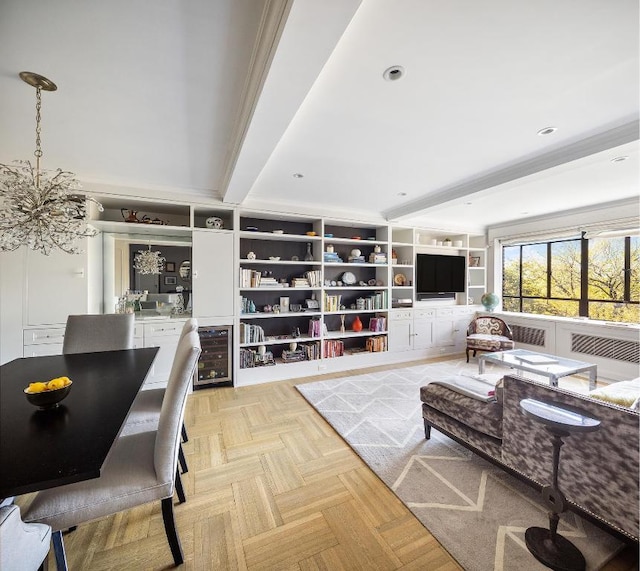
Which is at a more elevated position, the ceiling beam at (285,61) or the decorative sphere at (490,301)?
the ceiling beam at (285,61)

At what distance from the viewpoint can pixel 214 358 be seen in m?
3.47

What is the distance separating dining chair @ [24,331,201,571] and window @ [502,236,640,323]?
562 centimetres

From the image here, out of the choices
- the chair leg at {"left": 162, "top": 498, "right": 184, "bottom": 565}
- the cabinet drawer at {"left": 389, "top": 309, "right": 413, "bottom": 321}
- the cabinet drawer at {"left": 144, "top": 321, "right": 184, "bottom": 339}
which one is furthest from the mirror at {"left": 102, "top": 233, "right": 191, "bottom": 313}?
the cabinet drawer at {"left": 389, "top": 309, "right": 413, "bottom": 321}

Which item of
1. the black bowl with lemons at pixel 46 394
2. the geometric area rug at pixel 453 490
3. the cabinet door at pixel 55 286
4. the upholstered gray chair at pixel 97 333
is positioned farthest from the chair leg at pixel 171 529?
the cabinet door at pixel 55 286

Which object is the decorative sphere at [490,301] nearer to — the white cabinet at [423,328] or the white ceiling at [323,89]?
the white cabinet at [423,328]

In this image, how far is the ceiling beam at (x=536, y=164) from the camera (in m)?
1.96

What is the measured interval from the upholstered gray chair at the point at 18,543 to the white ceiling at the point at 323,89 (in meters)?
1.76

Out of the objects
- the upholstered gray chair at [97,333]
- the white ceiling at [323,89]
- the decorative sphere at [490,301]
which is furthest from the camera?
the decorative sphere at [490,301]

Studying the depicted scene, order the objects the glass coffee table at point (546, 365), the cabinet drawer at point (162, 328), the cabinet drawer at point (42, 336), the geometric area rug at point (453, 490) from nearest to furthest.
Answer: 1. the geometric area rug at point (453, 490)
2. the cabinet drawer at point (42, 336)
3. the glass coffee table at point (546, 365)
4. the cabinet drawer at point (162, 328)

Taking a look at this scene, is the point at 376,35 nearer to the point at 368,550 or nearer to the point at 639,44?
the point at 639,44

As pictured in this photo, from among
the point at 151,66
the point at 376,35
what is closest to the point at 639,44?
the point at 376,35

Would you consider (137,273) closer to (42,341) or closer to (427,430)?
(42,341)

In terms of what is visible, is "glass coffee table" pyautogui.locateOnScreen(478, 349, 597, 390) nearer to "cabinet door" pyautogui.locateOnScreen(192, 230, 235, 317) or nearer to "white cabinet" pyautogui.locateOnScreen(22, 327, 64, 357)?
"cabinet door" pyautogui.locateOnScreen(192, 230, 235, 317)

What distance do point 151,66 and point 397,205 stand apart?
3369 millimetres
